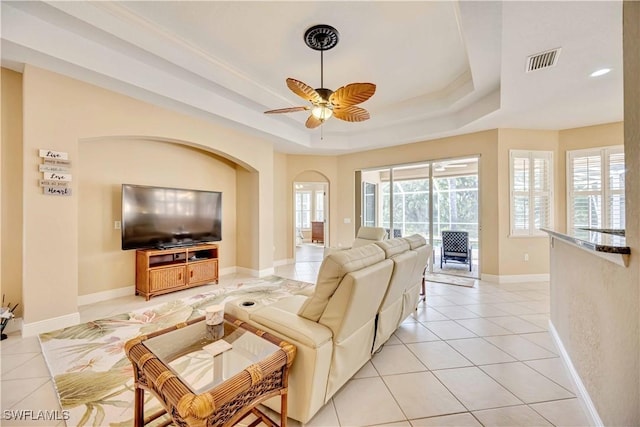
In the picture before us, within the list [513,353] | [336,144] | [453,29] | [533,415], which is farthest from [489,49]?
[336,144]

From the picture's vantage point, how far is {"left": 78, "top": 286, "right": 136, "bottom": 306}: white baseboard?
358 cm

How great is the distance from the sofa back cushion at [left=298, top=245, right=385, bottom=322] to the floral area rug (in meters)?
1.18

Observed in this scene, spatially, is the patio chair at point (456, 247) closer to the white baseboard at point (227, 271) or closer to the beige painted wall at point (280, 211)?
the beige painted wall at point (280, 211)

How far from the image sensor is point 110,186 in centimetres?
379

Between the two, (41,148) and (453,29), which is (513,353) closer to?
(453,29)

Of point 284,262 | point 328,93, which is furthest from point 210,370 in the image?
point 284,262

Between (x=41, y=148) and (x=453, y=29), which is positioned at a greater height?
(x=453, y=29)

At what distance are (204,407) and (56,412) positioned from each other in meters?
1.54

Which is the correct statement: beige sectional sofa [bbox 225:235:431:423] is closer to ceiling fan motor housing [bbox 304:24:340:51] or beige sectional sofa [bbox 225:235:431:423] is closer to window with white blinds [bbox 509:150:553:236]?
ceiling fan motor housing [bbox 304:24:340:51]

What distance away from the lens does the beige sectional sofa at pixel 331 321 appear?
59.0 inches

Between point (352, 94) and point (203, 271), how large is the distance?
371cm

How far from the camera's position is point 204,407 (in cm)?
100

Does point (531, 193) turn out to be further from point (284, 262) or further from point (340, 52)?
point (284, 262)

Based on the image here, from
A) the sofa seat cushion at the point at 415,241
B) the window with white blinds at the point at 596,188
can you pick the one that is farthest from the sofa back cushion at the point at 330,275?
the window with white blinds at the point at 596,188
